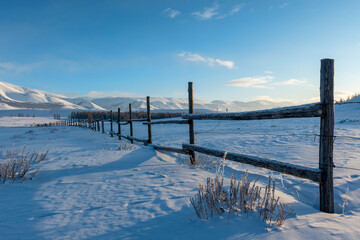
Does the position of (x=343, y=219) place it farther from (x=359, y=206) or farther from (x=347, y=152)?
(x=347, y=152)

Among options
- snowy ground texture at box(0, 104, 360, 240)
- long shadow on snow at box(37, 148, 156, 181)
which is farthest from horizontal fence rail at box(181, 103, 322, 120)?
long shadow on snow at box(37, 148, 156, 181)

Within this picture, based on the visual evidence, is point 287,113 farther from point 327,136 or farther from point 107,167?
point 107,167

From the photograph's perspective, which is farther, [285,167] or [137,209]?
[285,167]

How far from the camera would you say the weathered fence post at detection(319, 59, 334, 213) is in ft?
8.36

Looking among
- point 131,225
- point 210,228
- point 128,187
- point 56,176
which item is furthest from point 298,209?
point 56,176

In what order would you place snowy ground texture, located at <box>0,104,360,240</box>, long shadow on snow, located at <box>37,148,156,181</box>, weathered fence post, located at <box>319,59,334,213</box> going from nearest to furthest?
snowy ground texture, located at <box>0,104,360,240</box> → weathered fence post, located at <box>319,59,334,213</box> → long shadow on snow, located at <box>37,148,156,181</box>

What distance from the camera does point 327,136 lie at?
2555 millimetres

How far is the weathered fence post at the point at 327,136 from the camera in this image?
100 inches

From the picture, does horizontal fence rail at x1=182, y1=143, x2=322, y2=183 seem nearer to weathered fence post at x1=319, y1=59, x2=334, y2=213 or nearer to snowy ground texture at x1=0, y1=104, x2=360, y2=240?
weathered fence post at x1=319, y1=59, x2=334, y2=213

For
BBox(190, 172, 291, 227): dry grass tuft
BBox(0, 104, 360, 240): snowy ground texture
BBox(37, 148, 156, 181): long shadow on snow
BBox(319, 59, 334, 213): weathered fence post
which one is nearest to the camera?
BBox(0, 104, 360, 240): snowy ground texture

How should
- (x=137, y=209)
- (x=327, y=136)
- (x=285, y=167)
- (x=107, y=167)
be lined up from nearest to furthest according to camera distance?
(x=137, y=209) → (x=327, y=136) → (x=285, y=167) → (x=107, y=167)

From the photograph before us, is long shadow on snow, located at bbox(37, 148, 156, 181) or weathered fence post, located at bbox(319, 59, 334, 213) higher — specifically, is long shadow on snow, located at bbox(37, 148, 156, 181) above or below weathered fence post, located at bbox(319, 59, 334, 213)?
below

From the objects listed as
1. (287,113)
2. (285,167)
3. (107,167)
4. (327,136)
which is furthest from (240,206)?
(107,167)

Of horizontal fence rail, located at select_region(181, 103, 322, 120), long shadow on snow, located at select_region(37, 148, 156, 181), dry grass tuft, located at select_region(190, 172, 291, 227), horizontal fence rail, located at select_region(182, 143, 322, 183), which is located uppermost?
horizontal fence rail, located at select_region(181, 103, 322, 120)
